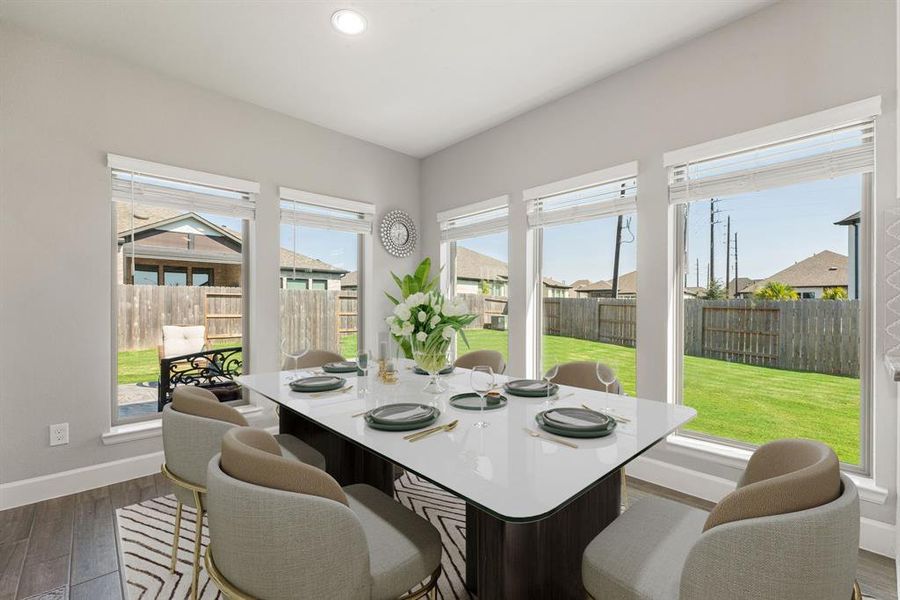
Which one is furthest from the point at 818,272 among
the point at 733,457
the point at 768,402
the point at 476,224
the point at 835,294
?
the point at 476,224

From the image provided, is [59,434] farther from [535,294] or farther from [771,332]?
[771,332]

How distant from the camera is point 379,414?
1480mm

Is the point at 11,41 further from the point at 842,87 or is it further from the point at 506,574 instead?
the point at 842,87

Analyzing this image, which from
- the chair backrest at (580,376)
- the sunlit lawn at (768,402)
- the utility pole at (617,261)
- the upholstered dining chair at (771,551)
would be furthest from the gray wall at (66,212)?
the sunlit lawn at (768,402)

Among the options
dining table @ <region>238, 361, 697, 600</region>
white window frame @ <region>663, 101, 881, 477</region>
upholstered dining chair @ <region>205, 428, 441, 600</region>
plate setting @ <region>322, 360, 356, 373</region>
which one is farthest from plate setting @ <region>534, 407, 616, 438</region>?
white window frame @ <region>663, 101, 881, 477</region>

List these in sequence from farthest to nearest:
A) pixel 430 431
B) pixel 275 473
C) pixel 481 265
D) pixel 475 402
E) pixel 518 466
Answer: pixel 481 265
pixel 475 402
pixel 430 431
pixel 518 466
pixel 275 473

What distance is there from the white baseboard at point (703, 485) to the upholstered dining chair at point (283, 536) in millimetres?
2162

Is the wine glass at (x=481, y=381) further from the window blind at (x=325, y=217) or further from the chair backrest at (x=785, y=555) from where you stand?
the window blind at (x=325, y=217)

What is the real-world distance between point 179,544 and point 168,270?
1936mm

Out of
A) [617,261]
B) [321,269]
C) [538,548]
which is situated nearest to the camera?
[538,548]

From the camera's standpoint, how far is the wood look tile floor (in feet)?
5.48

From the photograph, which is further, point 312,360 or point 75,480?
point 312,360

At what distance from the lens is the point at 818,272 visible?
2229mm

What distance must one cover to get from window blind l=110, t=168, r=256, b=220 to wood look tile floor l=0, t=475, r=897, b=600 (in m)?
1.90
